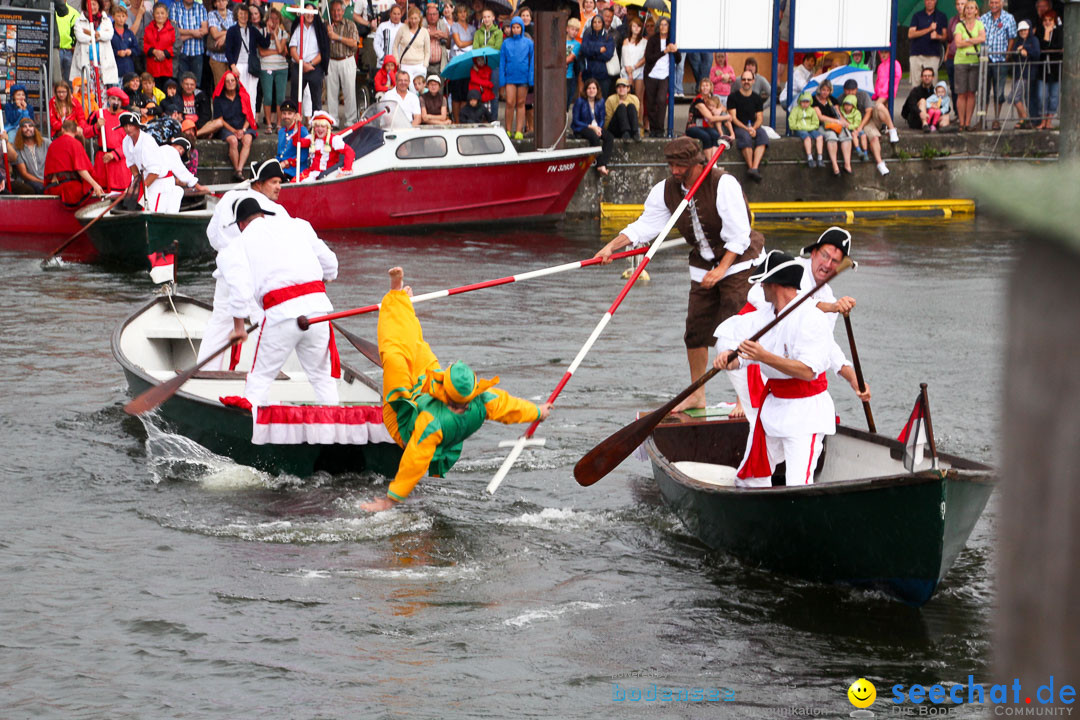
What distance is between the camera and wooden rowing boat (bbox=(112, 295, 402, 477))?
895 cm

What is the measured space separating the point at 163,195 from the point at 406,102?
412 cm

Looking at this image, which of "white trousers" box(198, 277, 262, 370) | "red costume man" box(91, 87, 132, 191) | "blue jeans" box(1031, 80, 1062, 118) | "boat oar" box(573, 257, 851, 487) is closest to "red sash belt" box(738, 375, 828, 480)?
"boat oar" box(573, 257, 851, 487)

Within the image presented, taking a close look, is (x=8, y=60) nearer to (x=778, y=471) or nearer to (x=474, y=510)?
(x=474, y=510)

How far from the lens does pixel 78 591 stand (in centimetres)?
730

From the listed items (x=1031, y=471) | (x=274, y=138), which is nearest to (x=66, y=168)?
(x=274, y=138)

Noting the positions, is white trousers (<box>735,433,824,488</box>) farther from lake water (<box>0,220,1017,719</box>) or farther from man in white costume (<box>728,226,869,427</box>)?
lake water (<box>0,220,1017,719</box>)

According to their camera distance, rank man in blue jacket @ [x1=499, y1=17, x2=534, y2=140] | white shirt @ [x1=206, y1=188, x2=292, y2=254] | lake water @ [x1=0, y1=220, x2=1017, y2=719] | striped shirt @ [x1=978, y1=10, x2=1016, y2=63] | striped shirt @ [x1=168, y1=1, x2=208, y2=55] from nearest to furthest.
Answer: lake water @ [x1=0, y1=220, x2=1017, y2=719] < white shirt @ [x1=206, y1=188, x2=292, y2=254] < striped shirt @ [x1=168, y1=1, x2=208, y2=55] < man in blue jacket @ [x1=499, y1=17, x2=534, y2=140] < striped shirt @ [x1=978, y1=10, x2=1016, y2=63]

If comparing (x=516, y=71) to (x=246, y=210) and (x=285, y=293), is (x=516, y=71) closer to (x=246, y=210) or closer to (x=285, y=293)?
(x=246, y=210)

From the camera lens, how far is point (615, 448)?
25.5 ft

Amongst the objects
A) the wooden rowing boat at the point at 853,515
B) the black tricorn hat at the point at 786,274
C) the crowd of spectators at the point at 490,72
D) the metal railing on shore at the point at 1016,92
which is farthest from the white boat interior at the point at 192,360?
the metal railing on shore at the point at 1016,92

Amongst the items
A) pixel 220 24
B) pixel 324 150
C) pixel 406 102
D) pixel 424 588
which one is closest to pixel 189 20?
pixel 220 24

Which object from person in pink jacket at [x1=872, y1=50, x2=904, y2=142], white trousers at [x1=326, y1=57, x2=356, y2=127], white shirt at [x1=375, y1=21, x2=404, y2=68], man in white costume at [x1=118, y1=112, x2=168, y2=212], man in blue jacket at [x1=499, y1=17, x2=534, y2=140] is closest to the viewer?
man in white costume at [x1=118, y1=112, x2=168, y2=212]

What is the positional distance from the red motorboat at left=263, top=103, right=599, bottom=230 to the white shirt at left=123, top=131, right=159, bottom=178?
233cm

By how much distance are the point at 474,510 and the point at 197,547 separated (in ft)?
5.73
